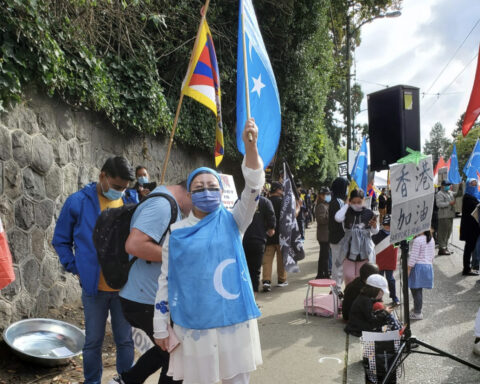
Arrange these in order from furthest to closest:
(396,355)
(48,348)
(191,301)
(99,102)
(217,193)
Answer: (99,102) < (48,348) < (396,355) < (217,193) < (191,301)

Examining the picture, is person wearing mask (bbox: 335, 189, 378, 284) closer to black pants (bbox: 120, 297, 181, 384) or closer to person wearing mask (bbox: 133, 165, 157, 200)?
person wearing mask (bbox: 133, 165, 157, 200)

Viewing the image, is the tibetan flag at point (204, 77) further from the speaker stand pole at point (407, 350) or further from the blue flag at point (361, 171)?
the blue flag at point (361, 171)

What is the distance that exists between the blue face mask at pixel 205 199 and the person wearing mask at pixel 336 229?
4.32m

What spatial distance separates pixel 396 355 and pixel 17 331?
11.6ft

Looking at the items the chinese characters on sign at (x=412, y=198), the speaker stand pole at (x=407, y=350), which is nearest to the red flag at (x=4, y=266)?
the speaker stand pole at (x=407, y=350)

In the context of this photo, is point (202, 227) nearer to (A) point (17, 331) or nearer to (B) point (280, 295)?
(A) point (17, 331)

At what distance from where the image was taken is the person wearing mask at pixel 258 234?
702 cm

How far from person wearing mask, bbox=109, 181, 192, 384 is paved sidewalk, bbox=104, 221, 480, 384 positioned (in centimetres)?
117

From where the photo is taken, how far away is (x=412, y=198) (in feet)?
13.7

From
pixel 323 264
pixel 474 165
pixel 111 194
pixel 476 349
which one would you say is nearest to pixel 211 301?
pixel 111 194

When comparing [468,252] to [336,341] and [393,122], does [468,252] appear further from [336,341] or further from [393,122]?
[393,122]

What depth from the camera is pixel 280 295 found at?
289 inches

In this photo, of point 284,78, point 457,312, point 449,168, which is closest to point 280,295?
point 457,312

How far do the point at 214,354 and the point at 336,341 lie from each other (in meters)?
2.97
